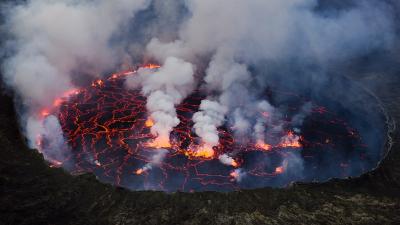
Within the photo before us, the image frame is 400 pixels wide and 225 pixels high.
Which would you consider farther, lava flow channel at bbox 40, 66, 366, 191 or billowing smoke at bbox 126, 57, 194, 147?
billowing smoke at bbox 126, 57, 194, 147

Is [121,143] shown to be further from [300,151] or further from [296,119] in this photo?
[296,119]

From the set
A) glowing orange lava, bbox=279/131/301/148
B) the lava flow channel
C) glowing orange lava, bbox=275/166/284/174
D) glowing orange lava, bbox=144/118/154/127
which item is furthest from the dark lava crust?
glowing orange lava, bbox=144/118/154/127

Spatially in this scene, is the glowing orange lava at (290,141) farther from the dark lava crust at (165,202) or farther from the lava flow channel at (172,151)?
the dark lava crust at (165,202)

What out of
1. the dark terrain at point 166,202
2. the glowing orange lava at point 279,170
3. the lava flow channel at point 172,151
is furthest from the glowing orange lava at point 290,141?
the dark terrain at point 166,202

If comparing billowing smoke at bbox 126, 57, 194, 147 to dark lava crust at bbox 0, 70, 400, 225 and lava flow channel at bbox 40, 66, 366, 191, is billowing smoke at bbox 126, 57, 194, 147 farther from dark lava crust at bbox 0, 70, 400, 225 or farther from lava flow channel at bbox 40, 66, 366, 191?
dark lava crust at bbox 0, 70, 400, 225

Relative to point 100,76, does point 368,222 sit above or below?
below

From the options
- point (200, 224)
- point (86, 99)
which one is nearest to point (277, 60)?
point (86, 99)
